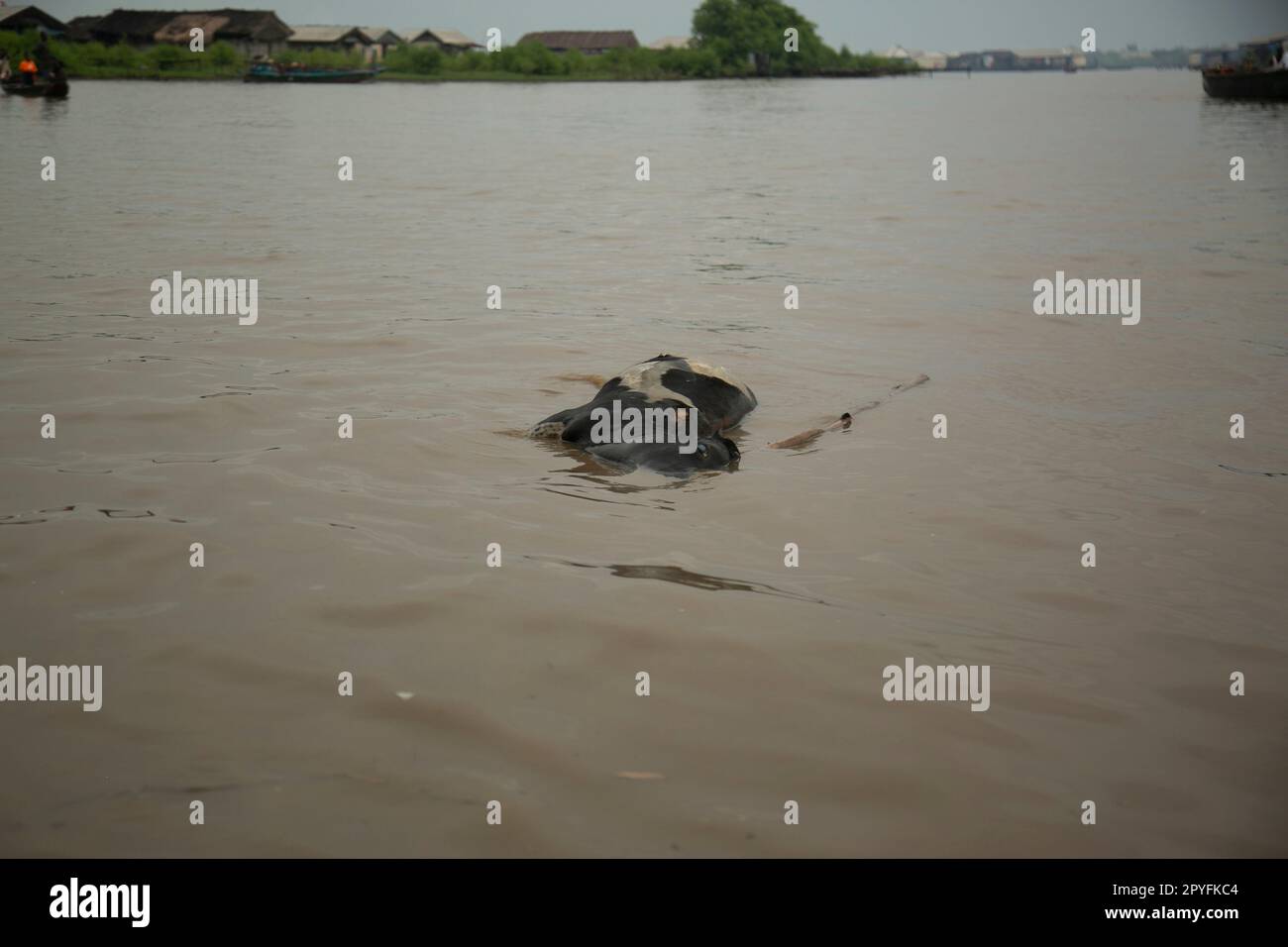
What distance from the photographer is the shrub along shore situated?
2852 inches

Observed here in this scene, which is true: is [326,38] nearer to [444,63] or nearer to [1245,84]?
[444,63]

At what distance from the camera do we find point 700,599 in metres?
4.27

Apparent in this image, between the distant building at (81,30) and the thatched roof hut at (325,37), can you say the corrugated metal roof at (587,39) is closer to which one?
the thatched roof hut at (325,37)

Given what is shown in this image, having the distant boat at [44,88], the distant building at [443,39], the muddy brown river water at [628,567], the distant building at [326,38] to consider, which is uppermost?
the distant building at [443,39]

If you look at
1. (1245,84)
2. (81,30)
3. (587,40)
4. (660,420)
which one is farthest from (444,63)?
(660,420)

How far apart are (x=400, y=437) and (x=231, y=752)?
3.23 m

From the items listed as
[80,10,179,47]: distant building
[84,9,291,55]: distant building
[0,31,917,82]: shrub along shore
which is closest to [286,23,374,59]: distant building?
[84,9,291,55]: distant building

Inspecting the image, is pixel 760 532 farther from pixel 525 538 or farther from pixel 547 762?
pixel 547 762

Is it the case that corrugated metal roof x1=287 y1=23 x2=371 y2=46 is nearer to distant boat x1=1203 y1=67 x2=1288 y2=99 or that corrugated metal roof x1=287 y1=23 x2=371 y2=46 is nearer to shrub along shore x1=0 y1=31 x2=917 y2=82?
shrub along shore x1=0 y1=31 x2=917 y2=82

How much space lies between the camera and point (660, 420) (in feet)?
20.2

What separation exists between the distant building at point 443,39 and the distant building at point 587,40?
725 cm

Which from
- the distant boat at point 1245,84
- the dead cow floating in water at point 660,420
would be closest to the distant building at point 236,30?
the distant boat at point 1245,84

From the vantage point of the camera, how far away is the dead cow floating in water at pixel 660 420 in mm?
5898

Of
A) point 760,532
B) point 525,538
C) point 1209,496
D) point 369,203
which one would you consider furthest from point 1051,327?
point 369,203
